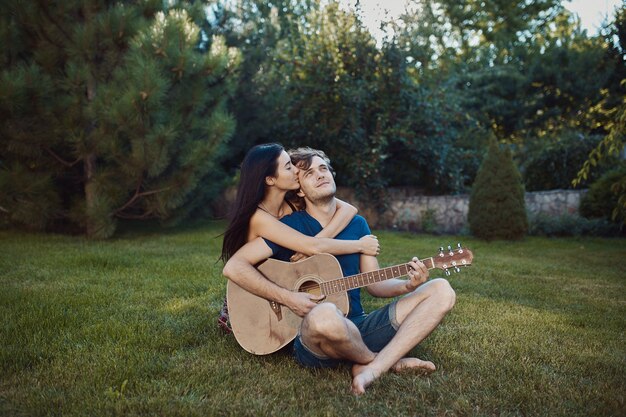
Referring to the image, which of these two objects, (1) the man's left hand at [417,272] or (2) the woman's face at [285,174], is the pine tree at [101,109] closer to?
(2) the woman's face at [285,174]

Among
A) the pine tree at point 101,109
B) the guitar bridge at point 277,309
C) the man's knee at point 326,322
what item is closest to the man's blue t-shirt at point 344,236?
the guitar bridge at point 277,309

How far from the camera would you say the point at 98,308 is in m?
3.91

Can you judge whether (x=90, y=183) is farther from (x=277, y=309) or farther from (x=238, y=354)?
(x=277, y=309)

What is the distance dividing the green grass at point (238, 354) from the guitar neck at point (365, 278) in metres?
0.44

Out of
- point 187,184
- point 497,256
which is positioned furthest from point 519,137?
point 187,184

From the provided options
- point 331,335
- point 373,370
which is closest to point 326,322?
point 331,335

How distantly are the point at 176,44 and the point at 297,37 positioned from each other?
19.3 ft

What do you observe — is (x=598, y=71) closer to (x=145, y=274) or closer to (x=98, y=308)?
(x=145, y=274)

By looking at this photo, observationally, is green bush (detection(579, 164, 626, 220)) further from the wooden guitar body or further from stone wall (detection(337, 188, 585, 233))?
the wooden guitar body

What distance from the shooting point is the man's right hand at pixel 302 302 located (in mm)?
2660

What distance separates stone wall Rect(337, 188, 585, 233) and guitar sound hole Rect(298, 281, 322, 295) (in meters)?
7.59

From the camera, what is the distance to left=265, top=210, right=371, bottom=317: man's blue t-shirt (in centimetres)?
297

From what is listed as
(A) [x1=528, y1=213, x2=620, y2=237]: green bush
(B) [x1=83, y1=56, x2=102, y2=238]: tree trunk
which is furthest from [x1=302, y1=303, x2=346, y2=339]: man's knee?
(A) [x1=528, y1=213, x2=620, y2=237]: green bush

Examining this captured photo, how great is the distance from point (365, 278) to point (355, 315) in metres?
0.40
